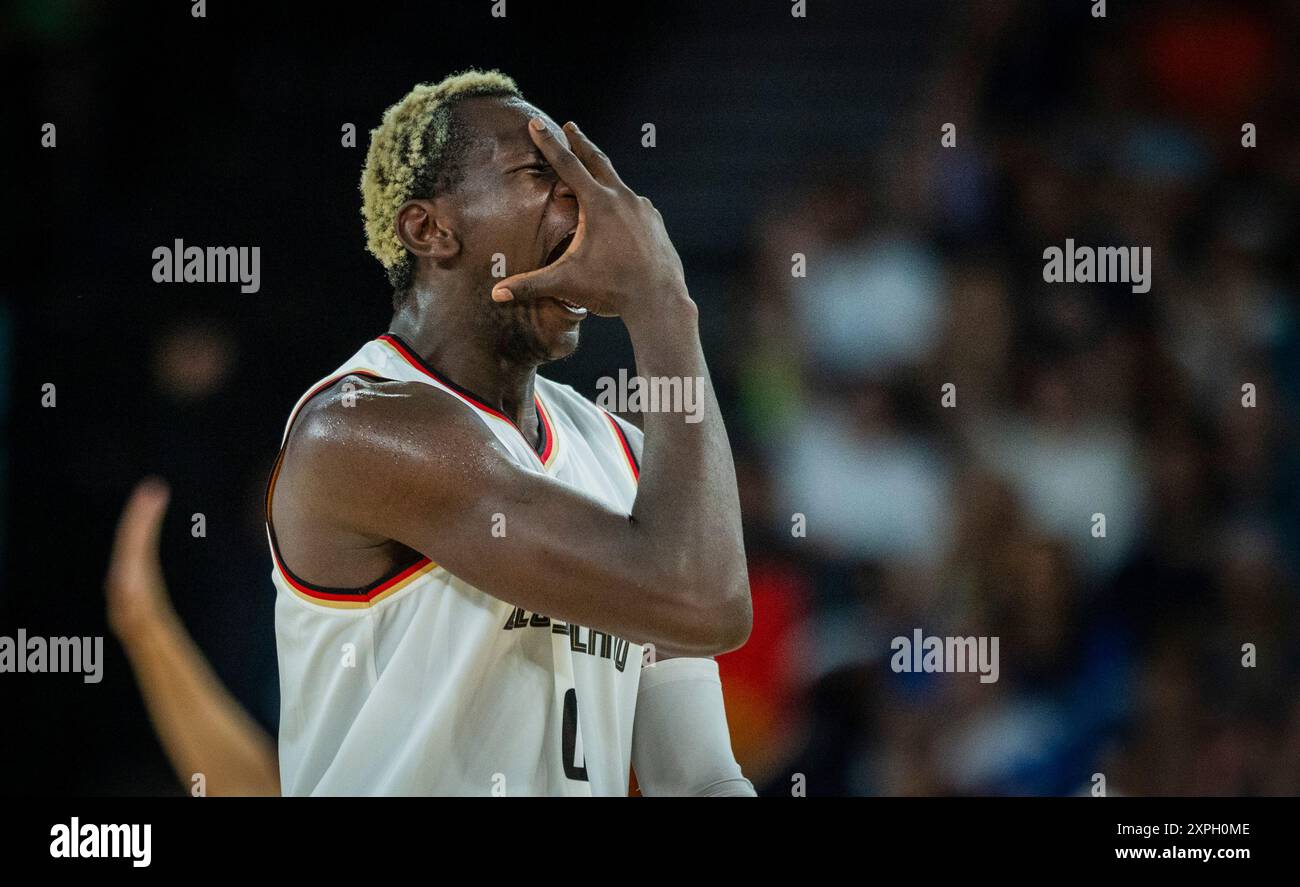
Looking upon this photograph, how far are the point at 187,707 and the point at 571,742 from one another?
1.27 metres

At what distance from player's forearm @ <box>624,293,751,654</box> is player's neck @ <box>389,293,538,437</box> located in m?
0.36

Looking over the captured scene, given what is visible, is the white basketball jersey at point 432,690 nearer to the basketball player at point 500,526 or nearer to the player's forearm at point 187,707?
the basketball player at point 500,526

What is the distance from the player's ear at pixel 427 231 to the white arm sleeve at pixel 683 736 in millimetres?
798

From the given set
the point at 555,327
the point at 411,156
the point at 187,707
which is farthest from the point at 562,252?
the point at 187,707

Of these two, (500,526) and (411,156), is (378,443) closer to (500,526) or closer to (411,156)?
(500,526)

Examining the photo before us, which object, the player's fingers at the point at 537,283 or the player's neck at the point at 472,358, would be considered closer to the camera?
the player's fingers at the point at 537,283

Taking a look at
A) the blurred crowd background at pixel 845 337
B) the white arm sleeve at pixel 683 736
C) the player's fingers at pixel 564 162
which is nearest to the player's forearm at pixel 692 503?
the player's fingers at pixel 564 162

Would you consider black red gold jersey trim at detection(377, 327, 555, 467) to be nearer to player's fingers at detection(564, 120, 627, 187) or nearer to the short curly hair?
the short curly hair

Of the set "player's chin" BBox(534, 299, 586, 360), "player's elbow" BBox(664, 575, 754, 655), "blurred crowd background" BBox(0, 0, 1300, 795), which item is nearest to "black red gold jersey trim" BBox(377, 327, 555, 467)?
"player's chin" BBox(534, 299, 586, 360)

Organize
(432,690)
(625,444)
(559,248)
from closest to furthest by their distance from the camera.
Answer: (432,690) < (559,248) < (625,444)

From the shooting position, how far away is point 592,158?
216 cm

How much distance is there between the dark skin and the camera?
73.9 inches

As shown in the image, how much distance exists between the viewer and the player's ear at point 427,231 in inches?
89.9
